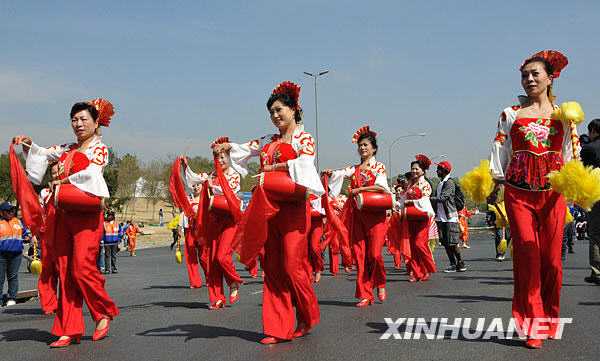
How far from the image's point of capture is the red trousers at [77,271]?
671 cm

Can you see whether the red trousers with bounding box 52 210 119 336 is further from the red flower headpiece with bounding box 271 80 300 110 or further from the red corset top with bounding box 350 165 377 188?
the red corset top with bounding box 350 165 377 188

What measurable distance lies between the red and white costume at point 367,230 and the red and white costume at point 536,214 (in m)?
3.25

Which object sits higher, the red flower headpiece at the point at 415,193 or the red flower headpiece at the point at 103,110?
the red flower headpiece at the point at 103,110

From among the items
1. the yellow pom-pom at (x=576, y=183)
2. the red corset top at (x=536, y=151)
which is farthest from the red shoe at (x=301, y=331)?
the yellow pom-pom at (x=576, y=183)

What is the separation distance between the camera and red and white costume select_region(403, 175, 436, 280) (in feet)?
42.3

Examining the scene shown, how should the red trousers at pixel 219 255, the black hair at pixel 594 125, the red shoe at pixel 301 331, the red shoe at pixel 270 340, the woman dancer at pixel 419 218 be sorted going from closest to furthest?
the red shoe at pixel 270 340, the red shoe at pixel 301 331, the red trousers at pixel 219 255, the black hair at pixel 594 125, the woman dancer at pixel 419 218

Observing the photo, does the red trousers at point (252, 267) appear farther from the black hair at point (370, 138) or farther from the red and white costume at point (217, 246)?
the black hair at point (370, 138)

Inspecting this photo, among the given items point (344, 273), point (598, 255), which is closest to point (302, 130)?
point (598, 255)

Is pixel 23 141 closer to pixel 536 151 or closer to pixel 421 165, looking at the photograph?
pixel 536 151

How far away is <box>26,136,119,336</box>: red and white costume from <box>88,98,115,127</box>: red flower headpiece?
1.16 feet

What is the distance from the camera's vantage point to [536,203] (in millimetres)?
6137

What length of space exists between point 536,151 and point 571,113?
0.42 meters

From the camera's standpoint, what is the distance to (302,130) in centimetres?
679

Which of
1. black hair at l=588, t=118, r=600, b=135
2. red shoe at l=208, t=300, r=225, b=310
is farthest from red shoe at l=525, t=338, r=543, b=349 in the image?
black hair at l=588, t=118, r=600, b=135
